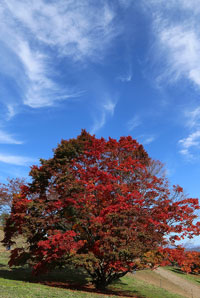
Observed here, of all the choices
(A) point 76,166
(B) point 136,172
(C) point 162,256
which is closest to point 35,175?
(A) point 76,166

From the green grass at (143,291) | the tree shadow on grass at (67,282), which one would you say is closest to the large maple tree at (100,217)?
the tree shadow on grass at (67,282)

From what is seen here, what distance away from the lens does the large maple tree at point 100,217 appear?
15.1 meters

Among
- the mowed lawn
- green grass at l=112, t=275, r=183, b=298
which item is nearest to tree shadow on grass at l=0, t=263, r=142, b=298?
the mowed lawn

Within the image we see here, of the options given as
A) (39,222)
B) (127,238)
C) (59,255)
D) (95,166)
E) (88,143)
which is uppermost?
(88,143)

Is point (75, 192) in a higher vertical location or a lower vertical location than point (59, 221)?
higher

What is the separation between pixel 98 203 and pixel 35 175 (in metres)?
7.03

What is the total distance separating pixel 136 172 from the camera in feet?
63.1

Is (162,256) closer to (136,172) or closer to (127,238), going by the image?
(127,238)

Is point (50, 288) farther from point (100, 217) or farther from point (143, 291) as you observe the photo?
point (143, 291)

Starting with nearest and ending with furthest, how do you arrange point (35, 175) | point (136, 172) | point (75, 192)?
point (75, 192) → point (136, 172) → point (35, 175)

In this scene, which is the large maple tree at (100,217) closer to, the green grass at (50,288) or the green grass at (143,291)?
the green grass at (50,288)

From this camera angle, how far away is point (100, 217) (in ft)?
50.3

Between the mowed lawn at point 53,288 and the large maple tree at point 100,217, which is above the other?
the large maple tree at point 100,217

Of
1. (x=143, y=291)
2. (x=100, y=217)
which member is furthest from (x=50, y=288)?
(x=143, y=291)
